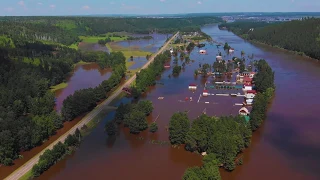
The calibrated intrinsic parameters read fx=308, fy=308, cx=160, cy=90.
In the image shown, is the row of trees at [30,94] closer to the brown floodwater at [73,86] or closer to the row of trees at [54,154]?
the brown floodwater at [73,86]

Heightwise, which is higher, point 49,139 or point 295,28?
point 295,28

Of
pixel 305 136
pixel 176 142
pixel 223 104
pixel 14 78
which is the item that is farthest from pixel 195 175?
pixel 14 78

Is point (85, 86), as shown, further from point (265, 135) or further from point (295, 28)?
point (295, 28)

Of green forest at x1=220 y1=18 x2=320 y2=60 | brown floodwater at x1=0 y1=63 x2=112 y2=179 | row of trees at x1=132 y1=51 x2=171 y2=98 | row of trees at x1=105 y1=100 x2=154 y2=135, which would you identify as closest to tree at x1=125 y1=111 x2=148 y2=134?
row of trees at x1=105 y1=100 x2=154 y2=135

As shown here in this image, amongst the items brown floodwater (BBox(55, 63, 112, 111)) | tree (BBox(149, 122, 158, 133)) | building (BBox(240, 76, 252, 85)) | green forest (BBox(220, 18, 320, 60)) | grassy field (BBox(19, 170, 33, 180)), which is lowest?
brown floodwater (BBox(55, 63, 112, 111))

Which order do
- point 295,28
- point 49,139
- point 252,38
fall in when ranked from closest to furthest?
point 49,139
point 295,28
point 252,38

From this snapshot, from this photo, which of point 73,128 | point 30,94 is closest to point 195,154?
point 73,128

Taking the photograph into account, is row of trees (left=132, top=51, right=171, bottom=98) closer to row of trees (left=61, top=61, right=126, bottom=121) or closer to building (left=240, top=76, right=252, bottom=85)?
row of trees (left=61, top=61, right=126, bottom=121)
